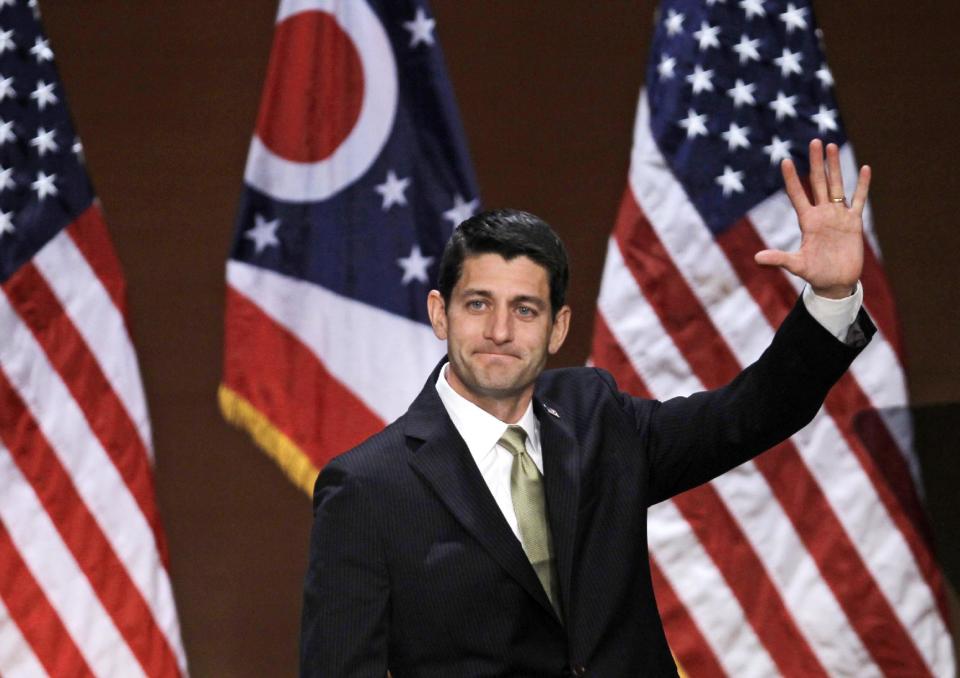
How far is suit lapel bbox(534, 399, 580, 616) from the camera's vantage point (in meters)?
1.66

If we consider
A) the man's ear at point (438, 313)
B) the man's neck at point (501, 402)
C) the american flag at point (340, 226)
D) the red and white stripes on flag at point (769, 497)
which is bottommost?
the red and white stripes on flag at point (769, 497)

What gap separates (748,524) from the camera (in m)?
3.24

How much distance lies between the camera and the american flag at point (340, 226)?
336 centimetres

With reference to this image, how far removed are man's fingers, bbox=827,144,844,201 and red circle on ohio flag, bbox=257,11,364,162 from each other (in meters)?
1.91

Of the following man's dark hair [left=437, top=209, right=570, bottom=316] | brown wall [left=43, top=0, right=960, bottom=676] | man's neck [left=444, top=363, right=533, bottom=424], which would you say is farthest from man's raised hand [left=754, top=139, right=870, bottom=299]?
brown wall [left=43, top=0, right=960, bottom=676]

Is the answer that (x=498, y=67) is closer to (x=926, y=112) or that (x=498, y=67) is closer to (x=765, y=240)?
(x=765, y=240)

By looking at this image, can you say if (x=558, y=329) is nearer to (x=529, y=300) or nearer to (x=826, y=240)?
(x=529, y=300)

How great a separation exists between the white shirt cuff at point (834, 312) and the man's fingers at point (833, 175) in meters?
0.14

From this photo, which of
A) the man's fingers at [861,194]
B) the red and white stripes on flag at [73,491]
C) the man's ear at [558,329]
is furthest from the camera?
the red and white stripes on flag at [73,491]

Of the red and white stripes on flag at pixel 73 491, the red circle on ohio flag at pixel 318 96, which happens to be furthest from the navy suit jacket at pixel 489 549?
the red and white stripes on flag at pixel 73 491

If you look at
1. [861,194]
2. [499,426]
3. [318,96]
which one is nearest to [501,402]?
[499,426]

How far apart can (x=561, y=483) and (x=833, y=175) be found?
60 cm

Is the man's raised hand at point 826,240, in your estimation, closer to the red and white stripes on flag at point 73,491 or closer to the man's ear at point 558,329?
the man's ear at point 558,329

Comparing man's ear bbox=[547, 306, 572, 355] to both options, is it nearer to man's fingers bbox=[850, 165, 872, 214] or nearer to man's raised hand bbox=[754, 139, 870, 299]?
man's raised hand bbox=[754, 139, 870, 299]
